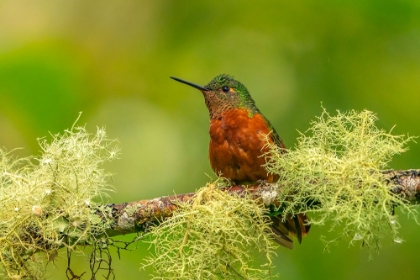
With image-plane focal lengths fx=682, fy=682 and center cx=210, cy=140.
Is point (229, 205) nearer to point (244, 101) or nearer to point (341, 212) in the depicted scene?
point (341, 212)

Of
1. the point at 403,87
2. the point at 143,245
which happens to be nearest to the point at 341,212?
the point at 143,245

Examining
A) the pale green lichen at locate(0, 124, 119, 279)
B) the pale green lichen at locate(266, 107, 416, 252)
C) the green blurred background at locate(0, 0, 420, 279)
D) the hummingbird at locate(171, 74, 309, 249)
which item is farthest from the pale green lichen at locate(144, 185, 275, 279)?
the hummingbird at locate(171, 74, 309, 249)

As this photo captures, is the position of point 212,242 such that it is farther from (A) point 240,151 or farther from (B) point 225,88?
(B) point 225,88

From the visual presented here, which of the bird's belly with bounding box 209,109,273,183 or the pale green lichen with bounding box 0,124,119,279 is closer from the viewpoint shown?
the pale green lichen with bounding box 0,124,119,279

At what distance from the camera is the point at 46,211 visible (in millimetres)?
2738

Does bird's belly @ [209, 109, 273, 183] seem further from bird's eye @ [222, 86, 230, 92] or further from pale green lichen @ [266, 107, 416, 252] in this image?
pale green lichen @ [266, 107, 416, 252]

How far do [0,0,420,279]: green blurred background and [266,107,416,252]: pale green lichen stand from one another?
1023 millimetres

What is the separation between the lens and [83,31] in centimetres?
482

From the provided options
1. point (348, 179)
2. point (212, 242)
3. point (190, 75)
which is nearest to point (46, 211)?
point (212, 242)

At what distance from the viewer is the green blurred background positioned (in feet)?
12.5

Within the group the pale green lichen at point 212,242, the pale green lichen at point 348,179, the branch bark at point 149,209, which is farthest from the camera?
the branch bark at point 149,209

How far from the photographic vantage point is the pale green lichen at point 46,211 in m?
2.69

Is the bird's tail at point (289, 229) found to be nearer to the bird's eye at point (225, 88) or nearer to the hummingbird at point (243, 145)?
the hummingbird at point (243, 145)

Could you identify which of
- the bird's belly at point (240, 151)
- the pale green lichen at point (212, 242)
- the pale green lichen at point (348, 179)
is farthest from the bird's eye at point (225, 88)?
the pale green lichen at point (212, 242)
